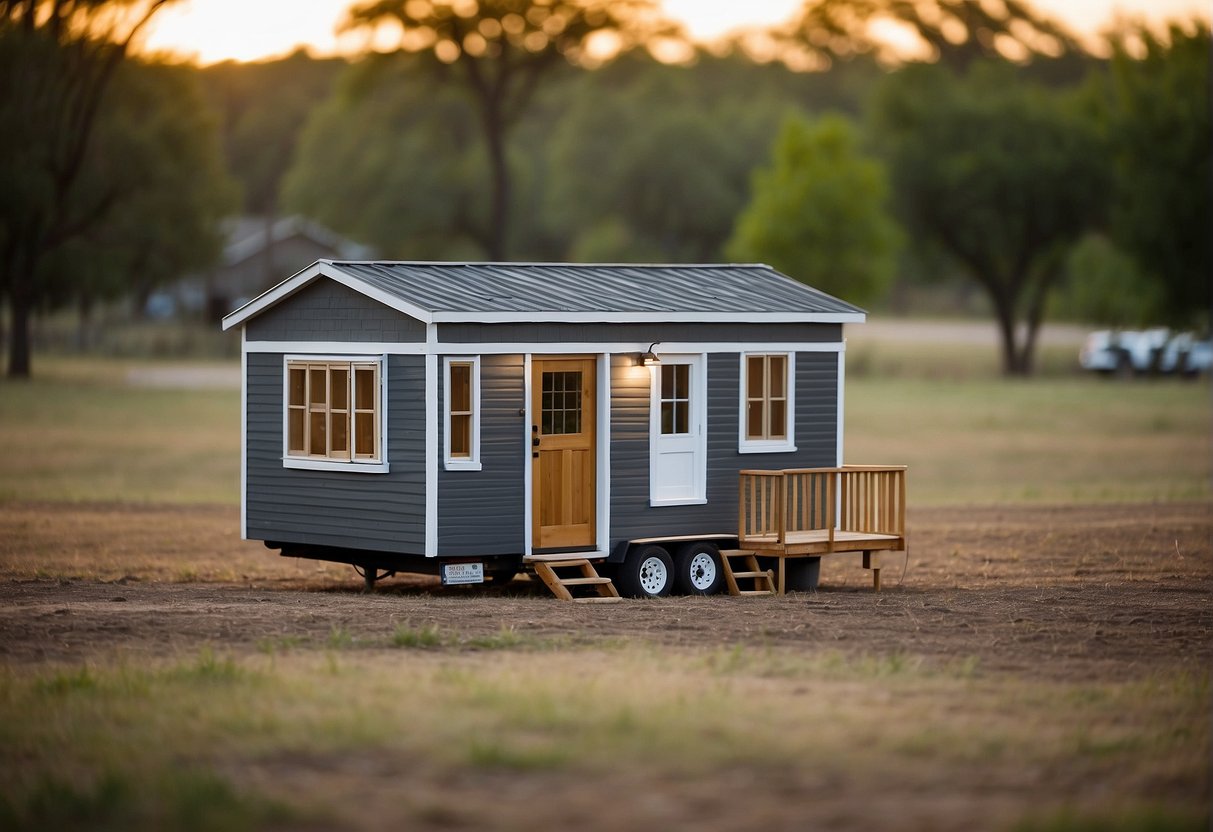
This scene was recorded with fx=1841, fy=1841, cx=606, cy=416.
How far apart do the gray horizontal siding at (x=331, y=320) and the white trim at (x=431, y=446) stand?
0.33 m

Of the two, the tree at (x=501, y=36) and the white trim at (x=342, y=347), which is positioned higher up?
the tree at (x=501, y=36)

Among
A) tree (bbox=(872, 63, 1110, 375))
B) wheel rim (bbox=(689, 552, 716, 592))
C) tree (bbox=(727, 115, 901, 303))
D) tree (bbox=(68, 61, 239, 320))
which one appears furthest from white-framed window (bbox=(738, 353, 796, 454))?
tree (bbox=(872, 63, 1110, 375))

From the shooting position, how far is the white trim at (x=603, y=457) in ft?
57.2

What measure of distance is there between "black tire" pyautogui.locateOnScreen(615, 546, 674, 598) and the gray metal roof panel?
7.58ft


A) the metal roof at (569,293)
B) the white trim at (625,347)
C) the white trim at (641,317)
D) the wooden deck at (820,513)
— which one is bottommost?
the wooden deck at (820,513)

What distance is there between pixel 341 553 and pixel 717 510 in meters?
3.70

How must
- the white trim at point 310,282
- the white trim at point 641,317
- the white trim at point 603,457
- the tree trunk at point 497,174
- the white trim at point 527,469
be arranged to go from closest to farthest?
the white trim at point 310,282 → the white trim at point 641,317 → the white trim at point 527,469 → the white trim at point 603,457 → the tree trunk at point 497,174

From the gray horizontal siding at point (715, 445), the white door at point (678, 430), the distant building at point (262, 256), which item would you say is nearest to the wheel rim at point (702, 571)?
the gray horizontal siding at point (715, 445)

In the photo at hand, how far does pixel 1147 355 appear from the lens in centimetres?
6066

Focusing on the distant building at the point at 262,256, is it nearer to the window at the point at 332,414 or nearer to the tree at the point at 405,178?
the tree at the point at 405,178

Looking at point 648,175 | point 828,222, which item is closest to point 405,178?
point 648,175

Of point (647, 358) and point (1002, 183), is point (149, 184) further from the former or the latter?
point (647, 358)

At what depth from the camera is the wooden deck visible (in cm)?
1786

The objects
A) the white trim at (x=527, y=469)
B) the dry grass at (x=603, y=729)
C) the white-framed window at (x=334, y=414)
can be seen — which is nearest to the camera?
the dry grass at (x=603, y=729)
